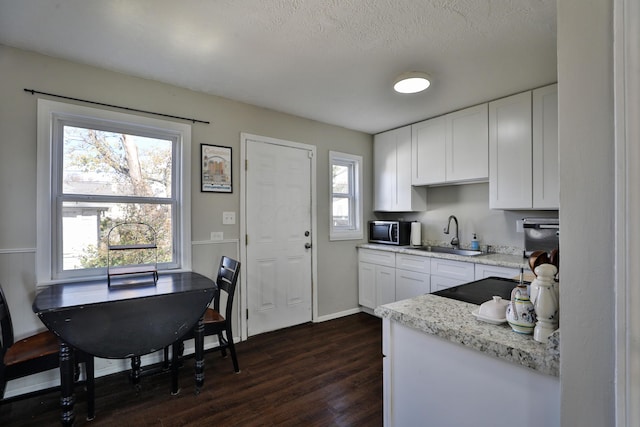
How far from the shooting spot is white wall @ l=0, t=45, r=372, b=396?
2049mm

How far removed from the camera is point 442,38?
1.96 metres

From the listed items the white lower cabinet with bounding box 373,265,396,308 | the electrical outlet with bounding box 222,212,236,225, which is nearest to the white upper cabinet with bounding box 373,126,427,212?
the white lower cabinet with bounding box 373,265,396,308

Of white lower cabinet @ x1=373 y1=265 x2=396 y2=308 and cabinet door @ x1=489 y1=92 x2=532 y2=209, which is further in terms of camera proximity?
white lower cabinet @ x1=373 y1=265 x2=396 y2=308

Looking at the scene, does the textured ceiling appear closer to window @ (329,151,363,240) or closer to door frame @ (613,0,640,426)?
window @ (329,151,363,240)

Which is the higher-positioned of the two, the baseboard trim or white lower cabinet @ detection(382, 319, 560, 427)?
white lower cabinet @ detection(382, 319, 560, 427)

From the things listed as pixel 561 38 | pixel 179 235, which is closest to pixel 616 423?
pixel 561 38

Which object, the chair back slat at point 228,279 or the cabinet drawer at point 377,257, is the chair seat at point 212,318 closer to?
the chair back slat at point 228,279

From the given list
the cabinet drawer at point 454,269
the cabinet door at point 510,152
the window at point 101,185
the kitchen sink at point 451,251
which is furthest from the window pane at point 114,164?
the cabinet door at point 510,152

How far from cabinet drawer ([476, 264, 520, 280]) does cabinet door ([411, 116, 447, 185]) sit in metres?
1.04

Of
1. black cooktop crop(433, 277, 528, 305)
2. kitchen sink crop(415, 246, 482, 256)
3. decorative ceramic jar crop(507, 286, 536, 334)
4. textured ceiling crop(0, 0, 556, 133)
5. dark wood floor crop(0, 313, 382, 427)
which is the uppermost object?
textured ceiling crop(0, 0, 556, 133)

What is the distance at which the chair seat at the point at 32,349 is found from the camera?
5.70 ft

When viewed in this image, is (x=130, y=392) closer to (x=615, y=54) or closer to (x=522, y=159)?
(x=615, y=54)

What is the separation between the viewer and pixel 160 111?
259 centimetres

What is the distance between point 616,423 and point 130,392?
255 centimetres
